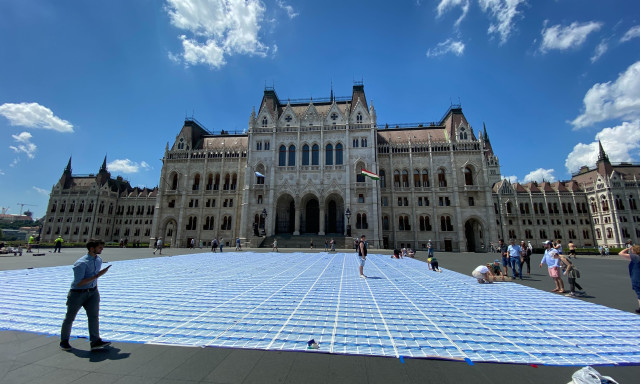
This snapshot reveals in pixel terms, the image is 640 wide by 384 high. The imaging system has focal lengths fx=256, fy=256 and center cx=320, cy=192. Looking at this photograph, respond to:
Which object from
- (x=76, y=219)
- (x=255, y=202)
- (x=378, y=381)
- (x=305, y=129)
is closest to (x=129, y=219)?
(x=76, y=219)

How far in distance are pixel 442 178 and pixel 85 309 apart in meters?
41.6

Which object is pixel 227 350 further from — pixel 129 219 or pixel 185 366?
pixel 129 219

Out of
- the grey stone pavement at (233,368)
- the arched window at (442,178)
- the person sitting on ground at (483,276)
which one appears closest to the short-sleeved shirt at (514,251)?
the person sitting on ground at (483,276)

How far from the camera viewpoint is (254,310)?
19.6ft

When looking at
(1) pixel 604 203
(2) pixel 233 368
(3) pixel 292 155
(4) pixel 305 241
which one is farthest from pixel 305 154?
→ (1) pixel 604 203

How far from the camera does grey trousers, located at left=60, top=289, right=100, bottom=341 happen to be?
3929 mm

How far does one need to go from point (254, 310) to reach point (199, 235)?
126 ft

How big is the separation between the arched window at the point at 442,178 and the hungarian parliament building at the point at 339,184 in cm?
15

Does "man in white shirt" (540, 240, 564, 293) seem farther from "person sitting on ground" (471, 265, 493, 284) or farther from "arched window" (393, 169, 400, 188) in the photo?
"arched window" (393, 169, 400, 188)

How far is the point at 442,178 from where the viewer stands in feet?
128

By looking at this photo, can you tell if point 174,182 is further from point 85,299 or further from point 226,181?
point 85,299

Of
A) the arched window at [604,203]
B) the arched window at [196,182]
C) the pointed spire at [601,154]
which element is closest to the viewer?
the arched window at [196,182]

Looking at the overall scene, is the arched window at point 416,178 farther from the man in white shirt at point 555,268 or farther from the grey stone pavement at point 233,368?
the grey stone pavement at point 233,368

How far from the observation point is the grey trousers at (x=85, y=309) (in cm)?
393
